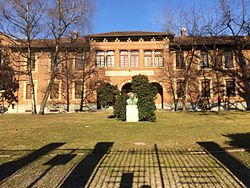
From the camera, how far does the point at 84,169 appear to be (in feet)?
19.0

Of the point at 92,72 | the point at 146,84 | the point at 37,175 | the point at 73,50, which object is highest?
the point at 73,50

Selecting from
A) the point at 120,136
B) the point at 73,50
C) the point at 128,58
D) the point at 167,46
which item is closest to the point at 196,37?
the point at 167,46

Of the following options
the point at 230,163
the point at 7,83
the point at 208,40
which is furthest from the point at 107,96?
the point at 230,163

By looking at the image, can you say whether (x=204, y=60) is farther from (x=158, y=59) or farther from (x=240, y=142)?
(x=240, y=142)

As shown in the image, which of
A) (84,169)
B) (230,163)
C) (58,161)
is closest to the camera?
(84,169)

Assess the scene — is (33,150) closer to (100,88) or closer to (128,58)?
(100,88)

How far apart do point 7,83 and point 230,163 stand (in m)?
31.1

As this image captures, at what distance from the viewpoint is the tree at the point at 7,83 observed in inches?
1214

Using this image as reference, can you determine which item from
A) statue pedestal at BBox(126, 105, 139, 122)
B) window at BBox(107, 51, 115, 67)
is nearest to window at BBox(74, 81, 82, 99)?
window at BBox(107, 51, 115, 67)

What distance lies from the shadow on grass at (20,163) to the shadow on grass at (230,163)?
14.4 feet

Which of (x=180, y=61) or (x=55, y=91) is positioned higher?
(x=180, y=61)

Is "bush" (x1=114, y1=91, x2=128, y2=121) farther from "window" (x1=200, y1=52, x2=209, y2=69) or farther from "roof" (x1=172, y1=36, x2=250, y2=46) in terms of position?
"window" (x1=200, y1=52, x2=209, y2=69)

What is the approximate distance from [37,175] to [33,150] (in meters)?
2.68

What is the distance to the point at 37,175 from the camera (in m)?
5.40
